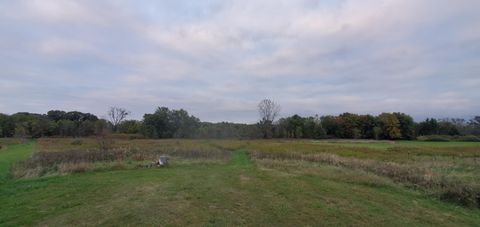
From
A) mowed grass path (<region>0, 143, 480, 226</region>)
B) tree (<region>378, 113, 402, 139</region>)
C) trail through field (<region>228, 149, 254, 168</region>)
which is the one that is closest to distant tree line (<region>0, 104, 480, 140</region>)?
tree (<region>378, 113, 402, 139</region>)

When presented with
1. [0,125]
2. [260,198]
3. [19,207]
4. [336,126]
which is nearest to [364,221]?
[260,198]

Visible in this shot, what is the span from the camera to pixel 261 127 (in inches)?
3647

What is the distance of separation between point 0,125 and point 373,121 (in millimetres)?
96190

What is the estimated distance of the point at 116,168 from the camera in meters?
20.2

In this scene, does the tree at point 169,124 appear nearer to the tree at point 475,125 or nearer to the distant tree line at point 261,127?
the distant tree line at point 261,127

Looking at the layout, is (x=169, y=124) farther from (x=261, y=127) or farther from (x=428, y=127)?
(x=428, y=127)

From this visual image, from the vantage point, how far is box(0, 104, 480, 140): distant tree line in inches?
3393

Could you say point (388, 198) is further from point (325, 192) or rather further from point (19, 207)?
point (19, 207)

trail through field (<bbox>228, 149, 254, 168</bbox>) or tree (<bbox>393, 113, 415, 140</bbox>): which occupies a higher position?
tree (<bbox>393, 113, 415, 140</bbox>)

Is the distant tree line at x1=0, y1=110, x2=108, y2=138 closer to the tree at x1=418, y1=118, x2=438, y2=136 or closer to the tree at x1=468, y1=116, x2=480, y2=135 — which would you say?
the tree at x1=418, y1=118, x2=438, y2=136

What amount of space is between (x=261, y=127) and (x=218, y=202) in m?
82.1

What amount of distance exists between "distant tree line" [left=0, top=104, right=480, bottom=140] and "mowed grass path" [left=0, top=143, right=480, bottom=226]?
218 feet

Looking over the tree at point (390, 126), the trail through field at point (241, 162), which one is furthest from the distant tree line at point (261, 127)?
the trail through field at point (241, 162)

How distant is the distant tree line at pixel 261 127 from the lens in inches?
3393
